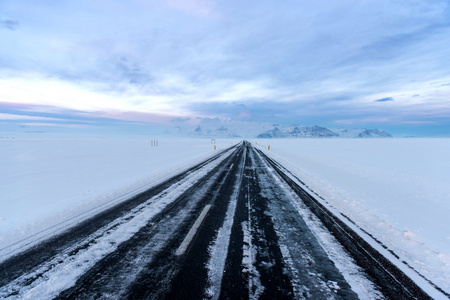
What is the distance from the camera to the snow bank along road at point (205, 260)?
8.59 feet

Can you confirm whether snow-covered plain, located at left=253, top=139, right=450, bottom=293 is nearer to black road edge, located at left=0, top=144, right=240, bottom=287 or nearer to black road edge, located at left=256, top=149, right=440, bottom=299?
black road edge, located at left=256, top=149, right=440, bottom=299

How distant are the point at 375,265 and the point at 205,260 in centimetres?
263

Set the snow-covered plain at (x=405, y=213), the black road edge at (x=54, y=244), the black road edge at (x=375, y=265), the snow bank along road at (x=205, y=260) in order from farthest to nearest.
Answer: the snow-covered plain at (x=405, y=213), the black road edge at (x=54, y=244), the black road edge at (x=375, y=265), the snow bank along road at (x=205, y=260)

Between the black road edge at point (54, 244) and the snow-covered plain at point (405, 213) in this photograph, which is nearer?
the black road edge at point (54, 244)

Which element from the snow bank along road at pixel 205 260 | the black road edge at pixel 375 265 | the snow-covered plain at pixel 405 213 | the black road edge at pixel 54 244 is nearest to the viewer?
the snow bank along road at pixel 205 260

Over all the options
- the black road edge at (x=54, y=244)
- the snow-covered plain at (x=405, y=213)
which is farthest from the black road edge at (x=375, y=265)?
the black road edge at (x=54, y=244)

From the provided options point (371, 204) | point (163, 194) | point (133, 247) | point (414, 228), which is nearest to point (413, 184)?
point (371, 204)

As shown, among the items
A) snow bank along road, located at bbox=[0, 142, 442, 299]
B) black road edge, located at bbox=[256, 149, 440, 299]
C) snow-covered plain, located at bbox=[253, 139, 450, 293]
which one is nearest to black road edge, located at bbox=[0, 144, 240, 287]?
snow bank along road, located at bbox=[0, 142, 442, 299]

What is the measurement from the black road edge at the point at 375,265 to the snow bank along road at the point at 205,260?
0.05 feet

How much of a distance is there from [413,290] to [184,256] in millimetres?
3135

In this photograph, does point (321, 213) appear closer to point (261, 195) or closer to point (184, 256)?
point (261, 195)

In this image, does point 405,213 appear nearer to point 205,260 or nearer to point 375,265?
point 375,265

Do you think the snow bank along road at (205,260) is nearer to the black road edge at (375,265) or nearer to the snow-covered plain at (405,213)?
the black road edge at (375,265)

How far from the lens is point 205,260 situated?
319 centimetres
